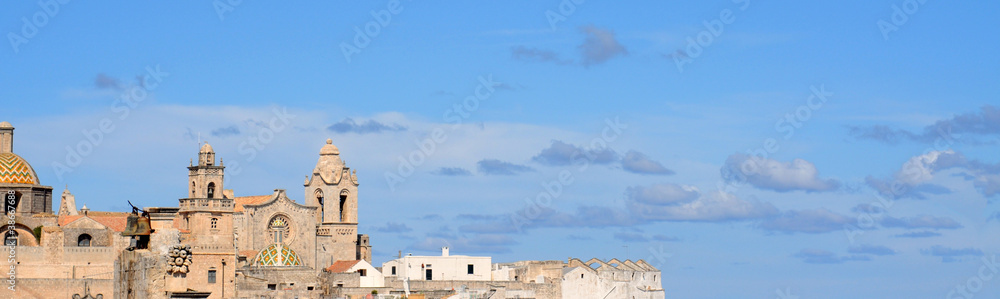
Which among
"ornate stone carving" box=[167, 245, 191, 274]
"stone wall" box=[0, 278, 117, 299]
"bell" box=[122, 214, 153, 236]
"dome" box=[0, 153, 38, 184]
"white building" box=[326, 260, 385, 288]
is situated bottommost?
"ornate stone carving" box=[167, 245, 191, 274]

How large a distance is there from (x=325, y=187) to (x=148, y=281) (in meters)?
55.9

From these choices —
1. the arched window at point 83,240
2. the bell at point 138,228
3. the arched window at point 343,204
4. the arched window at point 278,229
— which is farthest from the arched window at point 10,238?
the bell at point 138,228

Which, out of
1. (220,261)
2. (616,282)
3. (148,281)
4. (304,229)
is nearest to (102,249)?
(220,261)

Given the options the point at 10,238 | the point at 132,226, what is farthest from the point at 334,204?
the point at 132,226

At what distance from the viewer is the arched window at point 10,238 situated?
265 feet

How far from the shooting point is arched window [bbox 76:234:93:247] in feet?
267

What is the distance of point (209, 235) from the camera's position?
8281cm

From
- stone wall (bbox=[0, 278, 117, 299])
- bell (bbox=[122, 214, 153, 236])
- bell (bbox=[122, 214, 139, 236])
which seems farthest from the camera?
stone wall (bbox=[0, 278, 117, 299])

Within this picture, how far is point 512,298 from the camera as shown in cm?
8788

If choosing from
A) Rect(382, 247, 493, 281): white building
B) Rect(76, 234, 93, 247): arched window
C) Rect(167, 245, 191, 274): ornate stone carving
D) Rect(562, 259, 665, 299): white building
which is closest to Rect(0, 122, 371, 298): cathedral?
Rect(76, 234, 93, 247): arched window

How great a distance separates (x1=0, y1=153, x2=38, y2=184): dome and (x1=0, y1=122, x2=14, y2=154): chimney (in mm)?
722

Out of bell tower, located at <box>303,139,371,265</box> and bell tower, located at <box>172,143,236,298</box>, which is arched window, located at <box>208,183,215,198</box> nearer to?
bell tower, located at <box>172,143,236,298</box>

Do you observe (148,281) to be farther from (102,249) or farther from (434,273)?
(434,273)

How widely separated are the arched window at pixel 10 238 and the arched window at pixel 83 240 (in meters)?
3.10
